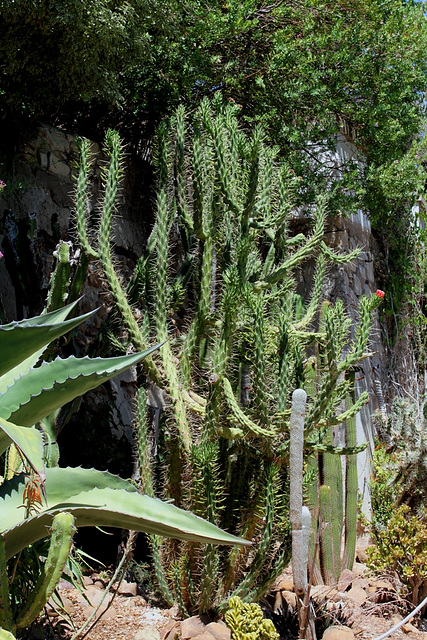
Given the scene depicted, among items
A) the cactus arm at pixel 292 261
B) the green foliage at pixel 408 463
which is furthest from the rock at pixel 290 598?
the cactus arm at pixel 292 261

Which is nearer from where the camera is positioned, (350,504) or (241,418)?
(241,418)

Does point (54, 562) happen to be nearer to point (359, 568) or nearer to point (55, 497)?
point (55, 497)

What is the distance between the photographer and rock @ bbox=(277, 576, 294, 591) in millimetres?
3833

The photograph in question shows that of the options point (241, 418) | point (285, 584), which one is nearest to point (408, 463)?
point (285, 584)

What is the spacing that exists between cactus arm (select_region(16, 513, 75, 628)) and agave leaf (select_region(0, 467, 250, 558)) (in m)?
0.06

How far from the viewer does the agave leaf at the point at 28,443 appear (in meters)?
1.31

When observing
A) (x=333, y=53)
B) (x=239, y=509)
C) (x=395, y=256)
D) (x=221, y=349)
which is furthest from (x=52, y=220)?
(x=395, y=256)

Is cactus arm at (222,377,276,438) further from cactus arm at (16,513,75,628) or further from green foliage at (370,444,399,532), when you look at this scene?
green foliage at (370,444,399,532)

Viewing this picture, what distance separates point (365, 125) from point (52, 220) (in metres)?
2.73

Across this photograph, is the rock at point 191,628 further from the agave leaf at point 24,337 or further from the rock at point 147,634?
the agave leaf at point 24,337

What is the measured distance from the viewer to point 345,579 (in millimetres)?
4148

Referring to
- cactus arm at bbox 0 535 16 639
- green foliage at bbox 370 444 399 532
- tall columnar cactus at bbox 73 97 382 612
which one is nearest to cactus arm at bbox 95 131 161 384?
tall columnar cactus at bbox 73 97 382 612

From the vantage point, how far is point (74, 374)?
1.77m

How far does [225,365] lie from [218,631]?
1.24 meters
